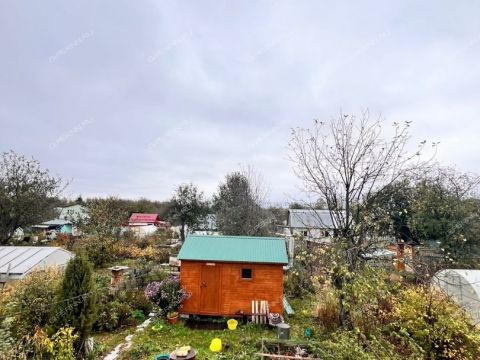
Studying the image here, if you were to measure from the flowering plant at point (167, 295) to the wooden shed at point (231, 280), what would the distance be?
30cm

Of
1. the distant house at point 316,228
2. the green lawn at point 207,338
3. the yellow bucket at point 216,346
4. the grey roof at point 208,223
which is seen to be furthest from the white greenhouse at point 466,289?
the grey roof at point 208,223

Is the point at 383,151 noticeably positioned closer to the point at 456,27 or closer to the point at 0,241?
the point at 456,27

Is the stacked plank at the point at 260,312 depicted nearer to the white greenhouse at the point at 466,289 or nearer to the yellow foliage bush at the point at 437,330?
the yellow foliage bush at the point at 437,330

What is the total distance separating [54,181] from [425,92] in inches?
908

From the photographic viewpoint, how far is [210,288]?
10883 millimetres

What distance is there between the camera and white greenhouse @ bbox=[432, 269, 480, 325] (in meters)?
9.49

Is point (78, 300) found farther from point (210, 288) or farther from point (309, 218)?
point (309, 218)

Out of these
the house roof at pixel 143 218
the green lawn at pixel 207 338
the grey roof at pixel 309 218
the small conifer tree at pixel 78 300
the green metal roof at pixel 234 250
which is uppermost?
the house roof at pixel 143 218

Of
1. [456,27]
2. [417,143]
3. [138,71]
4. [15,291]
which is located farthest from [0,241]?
[456,27]

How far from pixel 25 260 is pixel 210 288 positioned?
734 centimetres

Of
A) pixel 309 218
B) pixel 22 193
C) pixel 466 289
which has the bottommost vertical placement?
pixel 466 289

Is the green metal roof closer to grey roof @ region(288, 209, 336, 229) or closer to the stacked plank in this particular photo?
the stacked plank

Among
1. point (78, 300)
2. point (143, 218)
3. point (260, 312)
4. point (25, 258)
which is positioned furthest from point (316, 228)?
point (143, 218)

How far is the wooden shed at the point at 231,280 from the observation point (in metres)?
10.7
